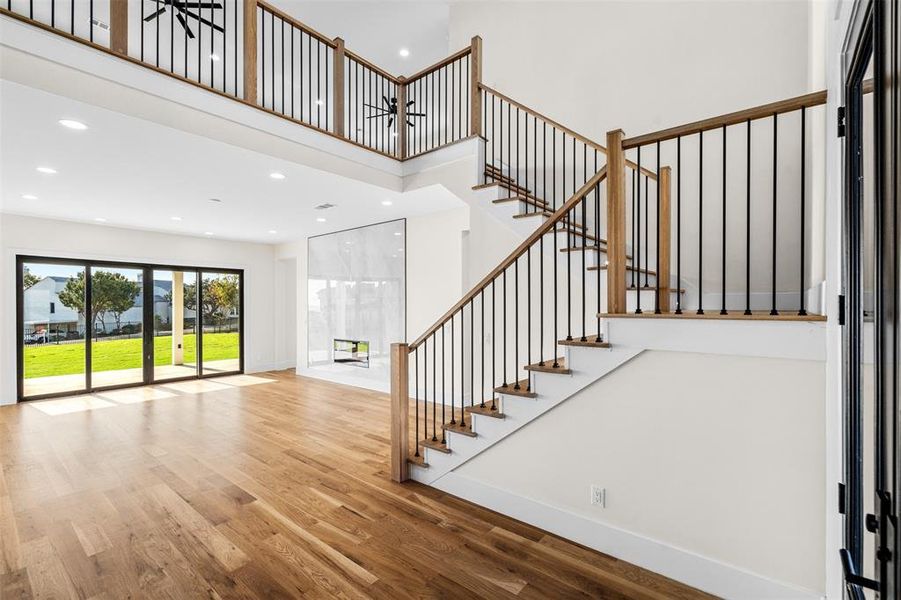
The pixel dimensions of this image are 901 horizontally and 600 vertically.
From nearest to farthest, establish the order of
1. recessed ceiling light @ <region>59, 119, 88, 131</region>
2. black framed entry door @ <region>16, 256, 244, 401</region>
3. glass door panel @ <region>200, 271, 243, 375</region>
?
1. recessed ceiling light @ <region>59, 119, 88, 131</region>
2. black framed entry door @ <region>16, 256, 244, 401</region>
3. glass door panel @ <region>200, 271, 243, 375</region>

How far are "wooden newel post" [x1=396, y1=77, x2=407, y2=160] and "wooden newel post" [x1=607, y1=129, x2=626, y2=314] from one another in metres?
3.26

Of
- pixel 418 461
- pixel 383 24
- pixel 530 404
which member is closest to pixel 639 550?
pixel 530 404

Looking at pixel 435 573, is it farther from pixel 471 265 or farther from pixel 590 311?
pixel 471 265

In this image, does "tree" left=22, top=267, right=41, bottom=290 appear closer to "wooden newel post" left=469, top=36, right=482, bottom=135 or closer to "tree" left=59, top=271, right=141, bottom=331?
"tree" left=59, top=271, right=141, bottom=331

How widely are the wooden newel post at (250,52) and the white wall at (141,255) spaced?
209 inches

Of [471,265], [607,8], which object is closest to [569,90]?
[607,8]

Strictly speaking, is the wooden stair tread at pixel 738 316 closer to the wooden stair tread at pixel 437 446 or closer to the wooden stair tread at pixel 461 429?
the wooden stair tread at pixel 461 429

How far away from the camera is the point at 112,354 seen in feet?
23.7

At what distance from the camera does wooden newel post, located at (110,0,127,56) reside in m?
3.01

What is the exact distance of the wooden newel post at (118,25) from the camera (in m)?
3.01

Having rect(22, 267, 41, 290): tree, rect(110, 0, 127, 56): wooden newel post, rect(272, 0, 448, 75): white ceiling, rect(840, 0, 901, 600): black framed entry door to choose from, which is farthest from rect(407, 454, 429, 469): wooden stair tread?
rect(22, 267, 41, 290): tree

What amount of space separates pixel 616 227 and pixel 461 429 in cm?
178

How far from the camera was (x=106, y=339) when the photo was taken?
7.12 metres

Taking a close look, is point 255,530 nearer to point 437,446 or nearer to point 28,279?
point 437,446
